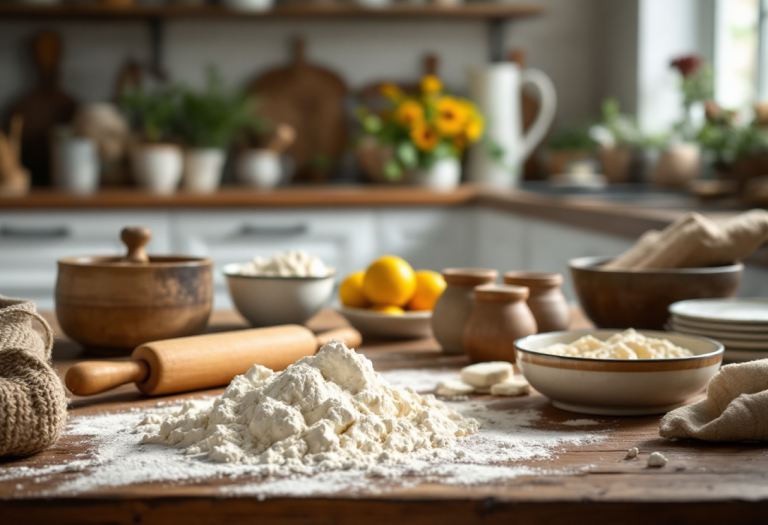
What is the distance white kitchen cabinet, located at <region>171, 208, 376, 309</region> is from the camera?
122 inches

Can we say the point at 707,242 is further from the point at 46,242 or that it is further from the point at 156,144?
the point at 156,144

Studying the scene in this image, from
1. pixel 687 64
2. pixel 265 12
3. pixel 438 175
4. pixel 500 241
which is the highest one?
pixel 265 12

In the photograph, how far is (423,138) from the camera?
3363 mm

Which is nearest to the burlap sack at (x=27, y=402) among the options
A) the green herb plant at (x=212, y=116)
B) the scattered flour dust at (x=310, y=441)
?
the scattered flour dust at (x=310, y=441)

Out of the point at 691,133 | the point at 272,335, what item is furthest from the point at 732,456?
the point at 691,133

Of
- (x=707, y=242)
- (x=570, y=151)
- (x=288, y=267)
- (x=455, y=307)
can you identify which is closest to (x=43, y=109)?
(x=570, y=151)

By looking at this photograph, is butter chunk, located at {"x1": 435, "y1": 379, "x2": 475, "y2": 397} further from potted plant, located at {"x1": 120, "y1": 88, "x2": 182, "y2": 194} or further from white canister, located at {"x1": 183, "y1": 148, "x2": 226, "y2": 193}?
white canister, located at {"x1": 183, "y1": 148, "x2": 226, "y2": 193}

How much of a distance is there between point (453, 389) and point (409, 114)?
2557 mm

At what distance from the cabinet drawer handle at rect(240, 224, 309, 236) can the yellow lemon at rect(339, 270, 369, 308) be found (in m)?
1.87

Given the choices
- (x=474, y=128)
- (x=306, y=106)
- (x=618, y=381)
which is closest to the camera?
(x=618, y=381)

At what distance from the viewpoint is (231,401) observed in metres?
0.73

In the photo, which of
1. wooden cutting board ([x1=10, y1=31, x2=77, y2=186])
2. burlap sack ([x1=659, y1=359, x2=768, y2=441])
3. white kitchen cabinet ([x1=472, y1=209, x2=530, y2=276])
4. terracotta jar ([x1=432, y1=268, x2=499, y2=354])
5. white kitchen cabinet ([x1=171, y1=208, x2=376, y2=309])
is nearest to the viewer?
burlap sack ([x1=659, y1=359, x2=768, y2=441])

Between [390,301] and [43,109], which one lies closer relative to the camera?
[390,301]

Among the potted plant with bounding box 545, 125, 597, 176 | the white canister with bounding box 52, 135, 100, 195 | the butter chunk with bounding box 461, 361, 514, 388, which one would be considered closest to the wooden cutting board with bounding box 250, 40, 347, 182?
the white canister with bounding box 52, 135, 100, 195
